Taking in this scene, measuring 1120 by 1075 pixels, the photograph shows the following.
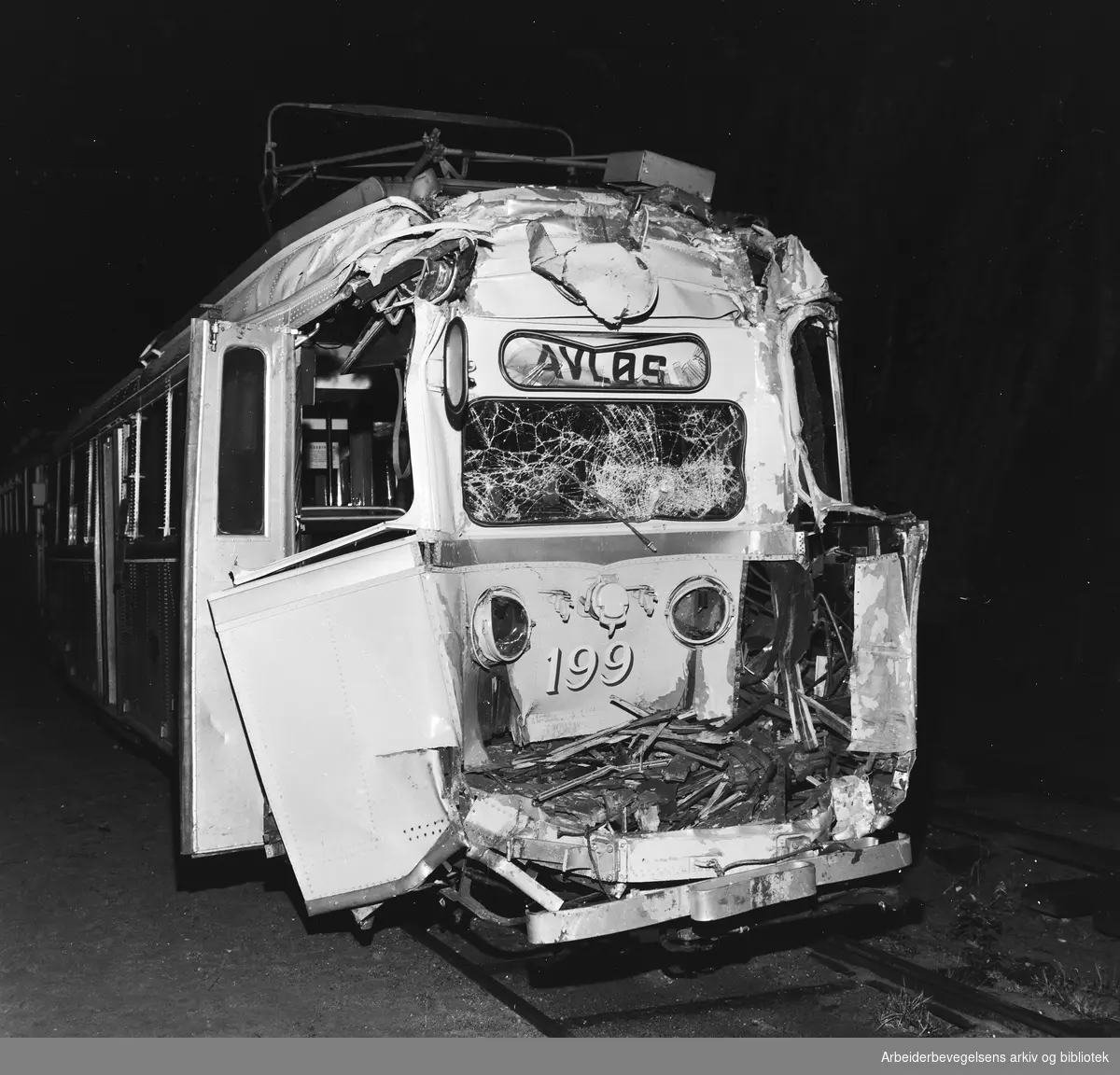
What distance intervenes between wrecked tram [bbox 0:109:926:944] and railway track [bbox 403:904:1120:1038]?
33 centimetres

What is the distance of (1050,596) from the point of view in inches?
488

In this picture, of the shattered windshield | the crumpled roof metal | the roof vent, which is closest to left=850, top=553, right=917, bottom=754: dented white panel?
the shattered windshield

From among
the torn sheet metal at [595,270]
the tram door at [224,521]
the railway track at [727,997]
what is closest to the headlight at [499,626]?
the tram door at [224,521]

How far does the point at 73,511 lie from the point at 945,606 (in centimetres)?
964

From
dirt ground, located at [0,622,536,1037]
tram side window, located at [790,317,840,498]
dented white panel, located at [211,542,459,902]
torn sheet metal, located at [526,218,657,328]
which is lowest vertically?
dirt ground, located at [0,622,536,1037]

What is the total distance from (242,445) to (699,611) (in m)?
2.46

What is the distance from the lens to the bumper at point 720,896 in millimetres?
4355

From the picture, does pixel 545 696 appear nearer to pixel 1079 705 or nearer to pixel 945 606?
pixel 1079 705

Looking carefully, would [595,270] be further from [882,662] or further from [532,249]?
[882,662]

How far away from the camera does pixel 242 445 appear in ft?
18.2

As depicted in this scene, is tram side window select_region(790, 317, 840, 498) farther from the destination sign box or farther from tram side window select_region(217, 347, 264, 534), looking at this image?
tram side window select_region(217, 347, 264, 534)

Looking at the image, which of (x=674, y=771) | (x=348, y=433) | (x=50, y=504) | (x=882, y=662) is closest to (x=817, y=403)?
(x=882, y=662)

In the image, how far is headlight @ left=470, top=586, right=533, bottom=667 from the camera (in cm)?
509

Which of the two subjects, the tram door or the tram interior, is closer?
the tram door
